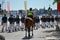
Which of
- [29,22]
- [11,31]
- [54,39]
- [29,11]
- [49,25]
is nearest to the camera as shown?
[54,39]

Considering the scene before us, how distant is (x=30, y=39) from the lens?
16.9 metres

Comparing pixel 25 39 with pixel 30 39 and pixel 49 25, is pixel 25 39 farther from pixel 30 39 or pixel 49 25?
pixel 49 25

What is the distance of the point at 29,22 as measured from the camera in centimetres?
1803

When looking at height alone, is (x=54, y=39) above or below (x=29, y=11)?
below

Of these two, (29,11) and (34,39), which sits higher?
(29,11)

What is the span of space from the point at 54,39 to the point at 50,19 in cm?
1176

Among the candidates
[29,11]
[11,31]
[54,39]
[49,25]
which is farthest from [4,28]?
[54,39]

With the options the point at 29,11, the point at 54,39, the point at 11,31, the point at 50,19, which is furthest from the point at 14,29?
the point at 54,39

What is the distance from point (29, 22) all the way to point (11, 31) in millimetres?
5701

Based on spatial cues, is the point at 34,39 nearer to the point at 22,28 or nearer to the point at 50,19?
the point at 22,28

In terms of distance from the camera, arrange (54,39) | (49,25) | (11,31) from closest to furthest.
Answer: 1. (54,39)
2. (11,31)
3. (49,25)

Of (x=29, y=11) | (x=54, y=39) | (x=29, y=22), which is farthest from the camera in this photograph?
(x=29, y=11)

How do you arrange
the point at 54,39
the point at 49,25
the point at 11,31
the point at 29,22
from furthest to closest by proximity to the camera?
the point at 49,25
the point at 11,31
the point at 29,22
the point at 54,39

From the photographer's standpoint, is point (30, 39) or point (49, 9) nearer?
point (30, 39)
